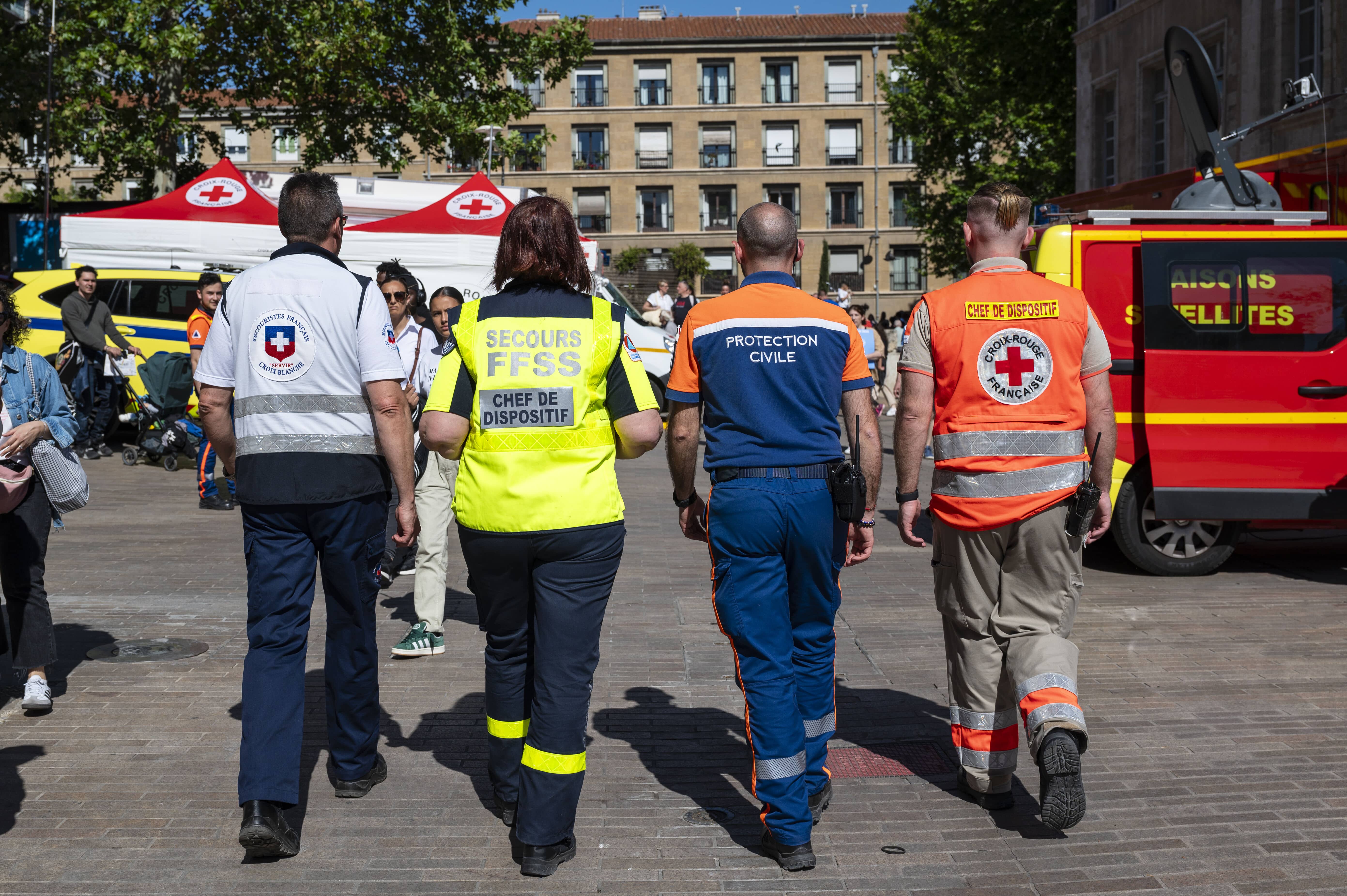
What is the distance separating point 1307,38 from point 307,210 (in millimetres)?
18834

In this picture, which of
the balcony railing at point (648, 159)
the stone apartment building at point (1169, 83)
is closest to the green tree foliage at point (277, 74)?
the stone apartment building at point (1169, 83)

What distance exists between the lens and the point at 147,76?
27.6 meters

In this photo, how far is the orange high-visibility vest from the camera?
431 cm

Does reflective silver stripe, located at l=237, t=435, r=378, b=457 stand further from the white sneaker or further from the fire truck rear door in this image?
the fire truck rear door

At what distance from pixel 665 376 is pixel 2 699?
13.8 metres

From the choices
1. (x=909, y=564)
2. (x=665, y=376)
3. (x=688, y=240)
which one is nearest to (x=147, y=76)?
(x=665, y=376)

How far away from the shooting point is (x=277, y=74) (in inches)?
1057

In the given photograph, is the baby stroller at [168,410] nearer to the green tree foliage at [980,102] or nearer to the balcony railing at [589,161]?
the green tree foliage at [980,102]

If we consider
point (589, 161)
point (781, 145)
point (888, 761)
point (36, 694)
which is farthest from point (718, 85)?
point (888, 761)

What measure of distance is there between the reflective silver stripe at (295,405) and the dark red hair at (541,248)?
0.68 m

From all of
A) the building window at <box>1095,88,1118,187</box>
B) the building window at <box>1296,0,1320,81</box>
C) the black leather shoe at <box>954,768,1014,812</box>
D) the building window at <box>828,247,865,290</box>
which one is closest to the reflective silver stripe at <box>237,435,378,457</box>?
the black leather shoe at <box>954,768,1014,812</box>

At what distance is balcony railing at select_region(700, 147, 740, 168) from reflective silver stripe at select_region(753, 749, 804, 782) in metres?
63.8

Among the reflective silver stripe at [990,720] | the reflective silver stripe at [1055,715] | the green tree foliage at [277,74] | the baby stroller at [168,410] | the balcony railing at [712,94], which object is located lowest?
the reflective silver stripe at [990,720]

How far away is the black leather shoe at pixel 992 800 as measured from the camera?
4324 millimetres
